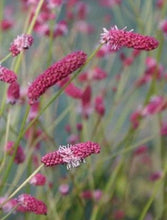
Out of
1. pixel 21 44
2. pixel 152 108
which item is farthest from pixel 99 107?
pixel 21 44

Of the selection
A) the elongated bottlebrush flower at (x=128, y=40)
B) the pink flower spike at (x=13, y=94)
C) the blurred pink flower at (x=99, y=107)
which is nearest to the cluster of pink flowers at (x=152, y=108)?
the blurred pink flower at (x=99, y=107)

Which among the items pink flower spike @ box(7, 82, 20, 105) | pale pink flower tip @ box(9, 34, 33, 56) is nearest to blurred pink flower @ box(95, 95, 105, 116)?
pink flower spike @ box(7, 82, 20, 105)

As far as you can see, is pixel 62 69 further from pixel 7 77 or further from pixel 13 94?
pixel 13 94

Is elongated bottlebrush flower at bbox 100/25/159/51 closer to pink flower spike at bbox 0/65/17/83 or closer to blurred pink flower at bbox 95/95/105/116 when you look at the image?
pink flower spike at bbox 0/65/17/83

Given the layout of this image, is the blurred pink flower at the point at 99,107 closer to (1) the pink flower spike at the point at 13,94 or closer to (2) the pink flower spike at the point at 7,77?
(1) the pink flower spike at the point at 13,94

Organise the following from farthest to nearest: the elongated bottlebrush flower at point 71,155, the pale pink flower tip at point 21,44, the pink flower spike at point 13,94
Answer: the pink flower spike at point 13,94 → the pale pink flower tip at point 21,44 → the elongated bottlebrush flower at point 71,155

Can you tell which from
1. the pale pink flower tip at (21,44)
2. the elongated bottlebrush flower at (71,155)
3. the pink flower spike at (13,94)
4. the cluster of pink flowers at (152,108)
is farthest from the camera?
the cluster of pink flowers at (152,108)

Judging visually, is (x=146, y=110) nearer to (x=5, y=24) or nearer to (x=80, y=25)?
(x=5, y=24)

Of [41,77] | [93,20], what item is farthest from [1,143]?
[93,20]
